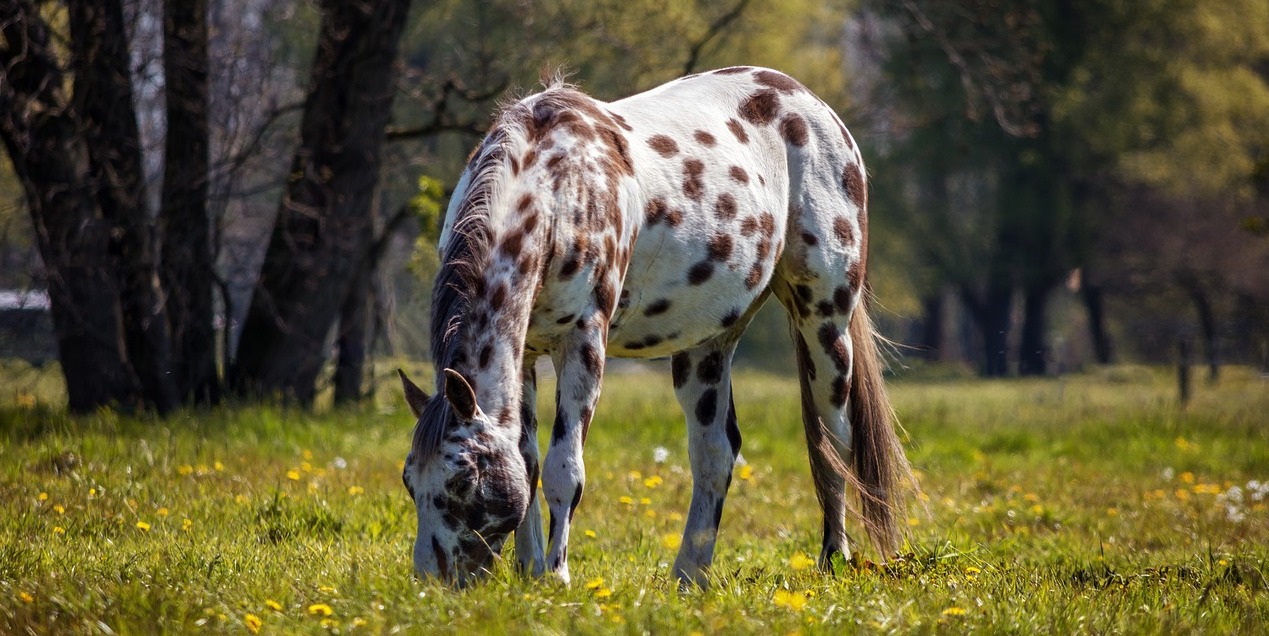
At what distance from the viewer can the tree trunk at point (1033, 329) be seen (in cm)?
3594

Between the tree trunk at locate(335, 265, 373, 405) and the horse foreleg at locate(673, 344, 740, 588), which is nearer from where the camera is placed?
the horse foreleg at locate(673, 344, 740, 588)

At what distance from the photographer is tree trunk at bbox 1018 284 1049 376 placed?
35938mm

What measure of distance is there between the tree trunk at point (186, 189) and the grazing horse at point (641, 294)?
203 inches

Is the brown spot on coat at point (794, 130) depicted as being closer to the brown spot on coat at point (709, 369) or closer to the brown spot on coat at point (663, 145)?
the brown spot on coat at point (663, 145)

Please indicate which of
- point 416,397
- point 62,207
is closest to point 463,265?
point 416,397

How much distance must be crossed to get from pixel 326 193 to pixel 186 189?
1108 mm

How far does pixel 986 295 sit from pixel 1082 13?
1063cm

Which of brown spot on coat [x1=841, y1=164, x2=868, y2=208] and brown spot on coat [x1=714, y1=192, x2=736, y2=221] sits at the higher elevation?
brown spot on coat [x1=841, y1=164, x2=868, y2=208]

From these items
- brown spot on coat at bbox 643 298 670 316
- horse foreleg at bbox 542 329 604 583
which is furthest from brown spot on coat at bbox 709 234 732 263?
horse foreleg at bbox 542 329 604 583

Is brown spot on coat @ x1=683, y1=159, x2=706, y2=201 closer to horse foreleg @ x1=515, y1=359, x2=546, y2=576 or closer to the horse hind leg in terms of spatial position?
the horse hind leg

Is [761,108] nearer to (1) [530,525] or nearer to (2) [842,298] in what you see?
(2) [842,298]

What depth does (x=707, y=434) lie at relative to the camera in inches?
230

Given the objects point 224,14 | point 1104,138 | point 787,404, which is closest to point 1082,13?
point 1104,138

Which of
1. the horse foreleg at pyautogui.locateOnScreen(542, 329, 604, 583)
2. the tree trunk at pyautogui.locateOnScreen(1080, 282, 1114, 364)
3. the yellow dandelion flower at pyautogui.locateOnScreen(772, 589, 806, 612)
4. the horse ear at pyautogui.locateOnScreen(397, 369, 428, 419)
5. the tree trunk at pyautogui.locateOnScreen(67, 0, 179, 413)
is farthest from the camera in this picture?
the tree trunk at pyautogui.locateOnScreen(1080, 282, 1114, 364)
